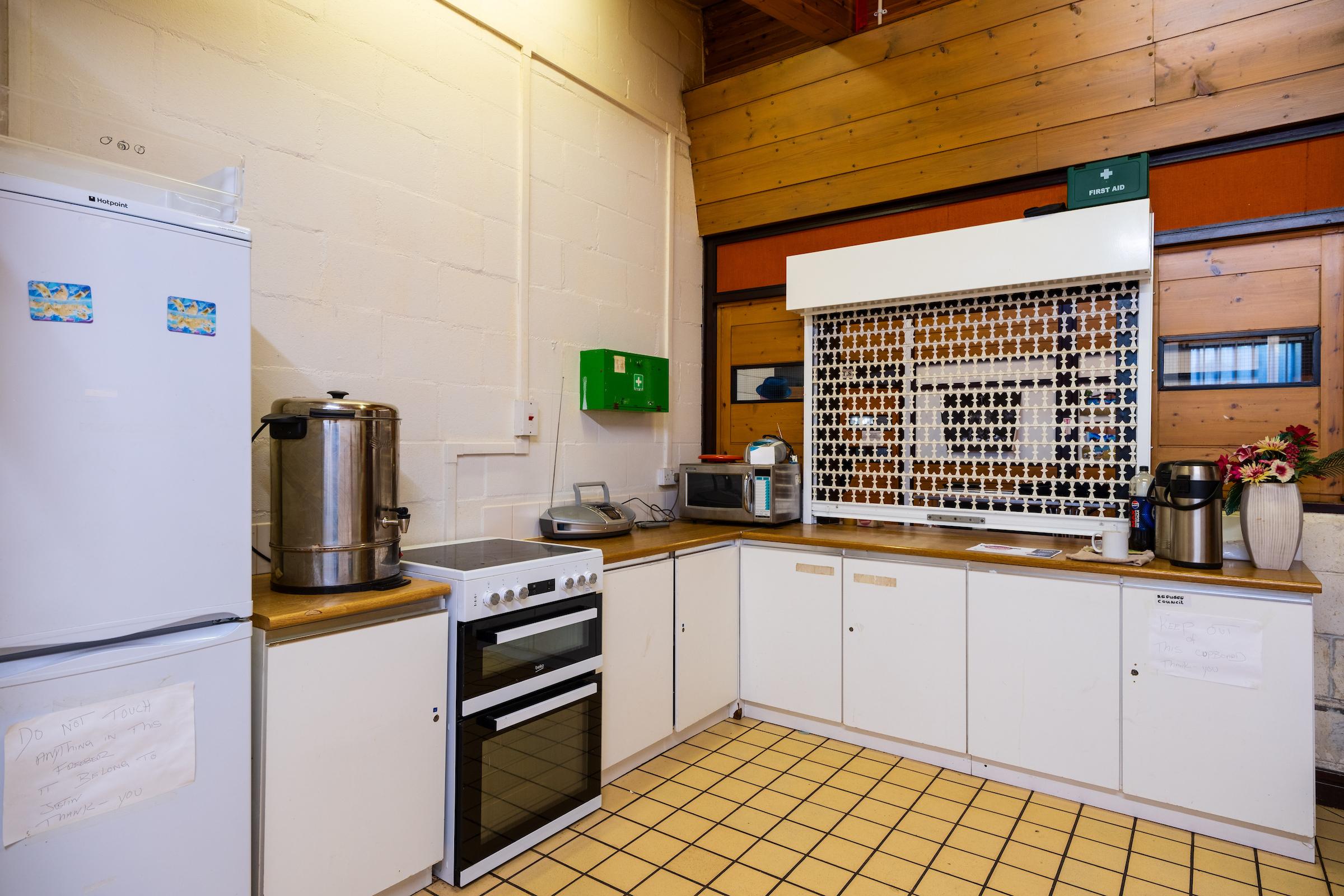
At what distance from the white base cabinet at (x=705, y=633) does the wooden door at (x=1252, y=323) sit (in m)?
1.96

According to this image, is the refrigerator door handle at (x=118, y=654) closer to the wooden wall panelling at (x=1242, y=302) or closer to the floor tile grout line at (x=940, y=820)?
the floor tile grout line at (x=940, y=820)

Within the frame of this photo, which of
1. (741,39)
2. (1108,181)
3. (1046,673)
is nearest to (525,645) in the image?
(1046,673)

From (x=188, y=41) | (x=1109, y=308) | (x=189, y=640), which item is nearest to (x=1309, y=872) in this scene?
(x=1109, y=308)

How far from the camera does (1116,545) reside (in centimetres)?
278

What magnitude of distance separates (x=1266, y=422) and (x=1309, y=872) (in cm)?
161

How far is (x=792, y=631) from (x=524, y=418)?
159cm

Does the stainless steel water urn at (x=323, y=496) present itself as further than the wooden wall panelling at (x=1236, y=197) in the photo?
No

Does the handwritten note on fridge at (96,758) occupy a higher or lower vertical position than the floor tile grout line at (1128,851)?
higher

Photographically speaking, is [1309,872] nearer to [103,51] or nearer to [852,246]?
[852,246]

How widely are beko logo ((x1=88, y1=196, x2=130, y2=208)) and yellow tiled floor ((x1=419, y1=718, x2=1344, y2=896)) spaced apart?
2005mm

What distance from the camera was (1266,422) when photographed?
2922mm

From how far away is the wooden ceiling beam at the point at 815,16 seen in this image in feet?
10.8

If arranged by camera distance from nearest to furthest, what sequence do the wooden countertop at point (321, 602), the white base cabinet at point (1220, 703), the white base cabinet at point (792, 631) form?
the wooden countertop at point (321, 602) → the white base cabinet at point (1220, 703) → the white base cabinet at point (792, 631)

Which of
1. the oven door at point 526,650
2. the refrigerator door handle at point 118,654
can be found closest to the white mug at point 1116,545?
the oven door at point 526,650
